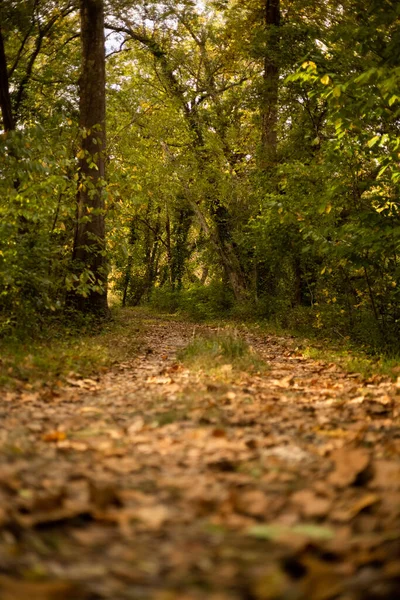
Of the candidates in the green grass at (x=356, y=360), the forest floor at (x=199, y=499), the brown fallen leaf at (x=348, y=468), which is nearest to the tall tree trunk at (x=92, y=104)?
the green grass at (x=356, y=360)

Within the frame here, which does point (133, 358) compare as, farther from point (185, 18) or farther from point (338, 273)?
point (185, 18)

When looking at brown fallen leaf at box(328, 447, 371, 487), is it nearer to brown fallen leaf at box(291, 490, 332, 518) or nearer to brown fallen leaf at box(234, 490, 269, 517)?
brown fallen leaf at box(291, 490, 332, 518)

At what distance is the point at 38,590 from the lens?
1.47 meters

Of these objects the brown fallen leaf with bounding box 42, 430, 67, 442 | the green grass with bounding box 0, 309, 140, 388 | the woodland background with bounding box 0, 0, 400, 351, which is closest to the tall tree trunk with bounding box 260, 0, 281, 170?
the woodland background with bounding box 0, 0, 400, 351

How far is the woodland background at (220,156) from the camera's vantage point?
7.58 meters

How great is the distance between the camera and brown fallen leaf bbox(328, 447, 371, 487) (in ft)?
8.20

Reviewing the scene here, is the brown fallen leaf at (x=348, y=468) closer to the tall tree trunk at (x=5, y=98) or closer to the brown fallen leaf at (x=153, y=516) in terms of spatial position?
the brown fallen leaf at (x=153, y=516)

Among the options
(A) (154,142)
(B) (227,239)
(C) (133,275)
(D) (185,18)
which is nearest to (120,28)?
(D) (185,18)

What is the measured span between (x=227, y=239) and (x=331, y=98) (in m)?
13.1

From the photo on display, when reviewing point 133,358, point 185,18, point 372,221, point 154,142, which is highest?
point 185,18

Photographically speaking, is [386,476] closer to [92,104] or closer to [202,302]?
[92,104]

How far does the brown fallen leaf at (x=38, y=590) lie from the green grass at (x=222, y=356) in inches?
186

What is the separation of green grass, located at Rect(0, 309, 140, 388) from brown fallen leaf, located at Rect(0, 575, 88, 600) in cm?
395

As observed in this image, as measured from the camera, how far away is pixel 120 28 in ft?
57.8
